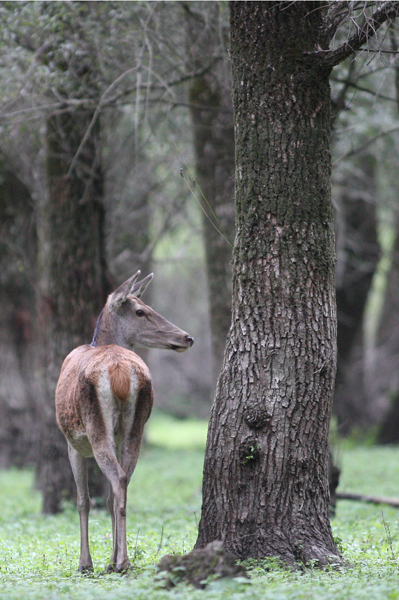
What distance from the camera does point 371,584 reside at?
4.91 metres

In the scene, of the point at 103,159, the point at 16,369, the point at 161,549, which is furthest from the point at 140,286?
the point at 16,369

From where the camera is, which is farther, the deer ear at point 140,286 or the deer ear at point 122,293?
the deer ear at point 140,286

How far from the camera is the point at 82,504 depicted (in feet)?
20.7

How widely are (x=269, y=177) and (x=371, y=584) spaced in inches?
124

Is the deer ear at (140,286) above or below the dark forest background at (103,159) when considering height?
below

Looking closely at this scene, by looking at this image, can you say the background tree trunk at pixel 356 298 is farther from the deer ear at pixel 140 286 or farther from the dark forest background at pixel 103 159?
the deer ear at pixel 140 286

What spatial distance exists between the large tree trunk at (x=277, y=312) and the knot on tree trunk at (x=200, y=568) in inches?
31.7

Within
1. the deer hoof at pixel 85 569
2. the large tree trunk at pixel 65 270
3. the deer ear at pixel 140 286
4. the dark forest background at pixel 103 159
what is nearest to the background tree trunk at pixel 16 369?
the dark forest background at pixel 103 159

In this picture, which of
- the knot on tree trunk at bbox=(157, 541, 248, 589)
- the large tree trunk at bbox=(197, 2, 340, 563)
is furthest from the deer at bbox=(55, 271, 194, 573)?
the knot on tree trunk at bbox=(157, 541, 248, 589)

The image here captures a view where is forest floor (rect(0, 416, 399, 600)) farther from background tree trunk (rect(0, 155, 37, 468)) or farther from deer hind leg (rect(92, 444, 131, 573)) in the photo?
background tree trunk (rect(0, 155, 37, 468))

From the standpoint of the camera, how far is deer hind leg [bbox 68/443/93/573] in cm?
604

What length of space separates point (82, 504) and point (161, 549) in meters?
1.03

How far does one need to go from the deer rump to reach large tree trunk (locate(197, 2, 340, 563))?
2.07 feet

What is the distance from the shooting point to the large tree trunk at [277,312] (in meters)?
5.67
